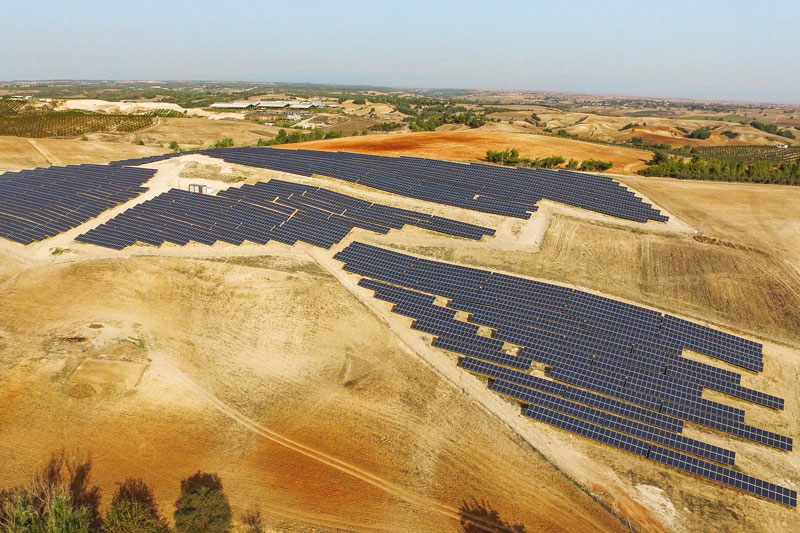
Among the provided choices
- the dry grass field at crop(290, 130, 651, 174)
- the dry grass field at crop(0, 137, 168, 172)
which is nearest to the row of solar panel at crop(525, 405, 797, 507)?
the dry grass field at crop(290, 130, 651, 174)

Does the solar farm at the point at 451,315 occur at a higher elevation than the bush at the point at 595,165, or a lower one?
lower

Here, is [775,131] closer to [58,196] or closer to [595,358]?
[595,358]

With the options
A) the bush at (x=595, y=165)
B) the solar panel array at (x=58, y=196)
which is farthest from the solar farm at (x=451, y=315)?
the bush at (x=595, y=165)

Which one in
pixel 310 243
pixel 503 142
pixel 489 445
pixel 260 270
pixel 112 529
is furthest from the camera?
pixel 503 142

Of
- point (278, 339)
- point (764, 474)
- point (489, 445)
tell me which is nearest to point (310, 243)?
point (278, 339)

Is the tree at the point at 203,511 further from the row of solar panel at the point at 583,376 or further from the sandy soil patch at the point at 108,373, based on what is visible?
the row of solar panel at the point at 583,376

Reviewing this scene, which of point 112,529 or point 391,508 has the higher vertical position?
point 112,529

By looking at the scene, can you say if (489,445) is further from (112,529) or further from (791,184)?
(791,184)
